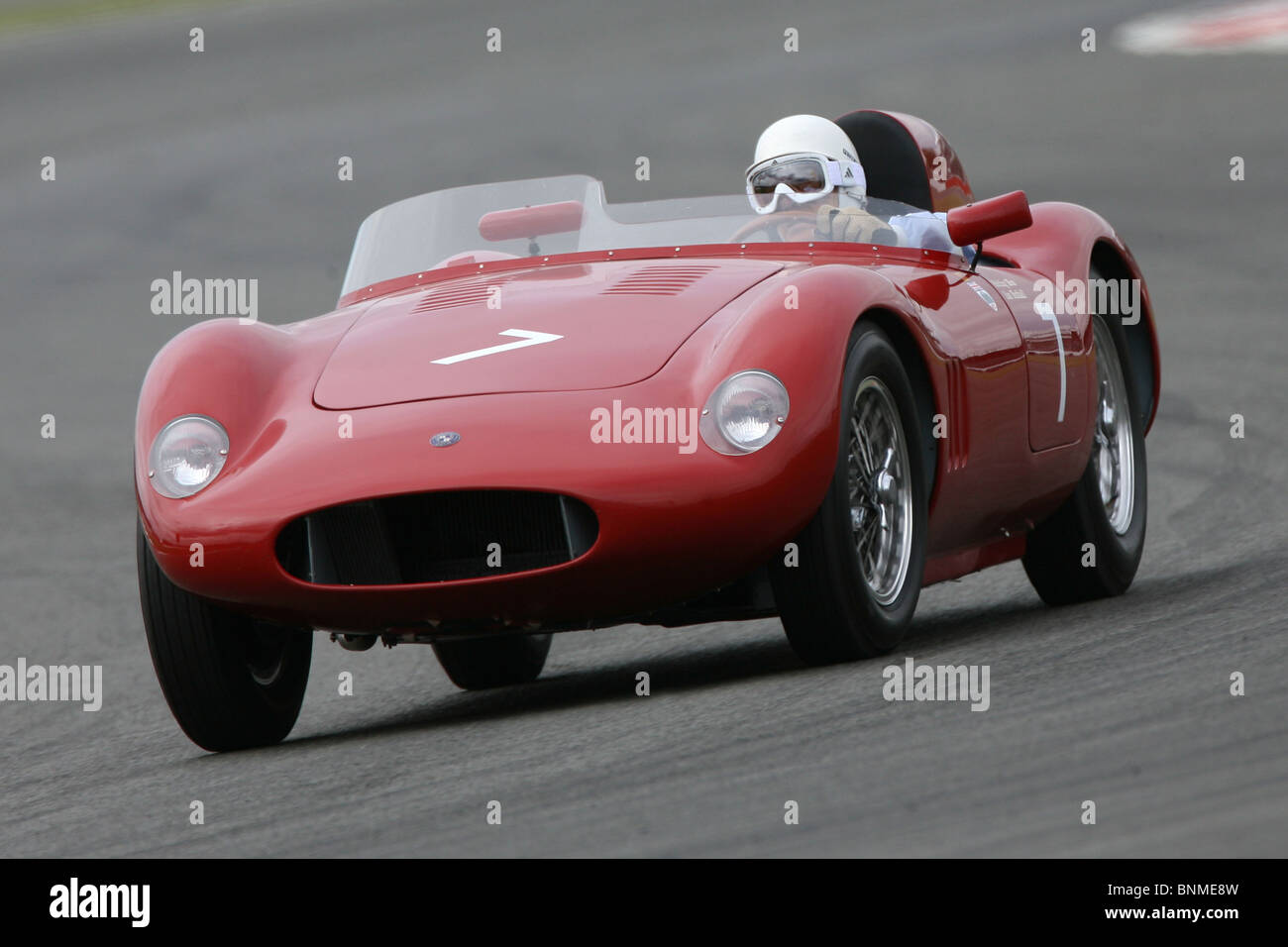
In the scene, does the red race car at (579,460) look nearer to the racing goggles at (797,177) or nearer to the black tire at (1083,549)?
the racing goggles at (797,177)

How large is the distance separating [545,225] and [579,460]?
1963 millimetres

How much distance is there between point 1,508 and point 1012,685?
6.86 metres

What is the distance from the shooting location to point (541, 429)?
522 cm

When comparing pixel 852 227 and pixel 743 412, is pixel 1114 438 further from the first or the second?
pixel 743 412

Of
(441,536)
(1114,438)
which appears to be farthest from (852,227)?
(441,536)

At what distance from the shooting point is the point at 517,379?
5.39 metres

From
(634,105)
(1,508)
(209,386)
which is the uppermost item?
(634,105)

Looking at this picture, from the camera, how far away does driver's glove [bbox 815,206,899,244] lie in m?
6.71

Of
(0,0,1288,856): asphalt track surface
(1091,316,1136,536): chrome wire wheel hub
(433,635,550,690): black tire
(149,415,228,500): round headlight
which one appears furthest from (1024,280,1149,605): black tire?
(149,415,228,500): round headlight

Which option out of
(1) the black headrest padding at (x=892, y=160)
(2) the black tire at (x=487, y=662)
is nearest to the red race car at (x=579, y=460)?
(1) the black headrest padding at (x=892, y=160)

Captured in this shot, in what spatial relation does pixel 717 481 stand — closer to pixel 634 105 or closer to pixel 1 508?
pixel 1 508

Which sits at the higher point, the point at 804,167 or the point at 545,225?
the point at 804,167
